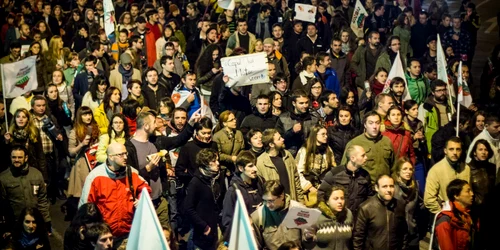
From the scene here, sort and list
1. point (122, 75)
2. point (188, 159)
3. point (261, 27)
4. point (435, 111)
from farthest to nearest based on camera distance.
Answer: point (261, 27), point (122, 75), point (435, 111), point (188, 159)

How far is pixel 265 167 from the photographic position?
9758 millimetres

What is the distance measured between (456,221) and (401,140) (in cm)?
214

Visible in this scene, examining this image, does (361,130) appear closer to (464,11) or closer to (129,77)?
(129,77)

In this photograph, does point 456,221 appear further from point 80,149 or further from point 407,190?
point 80,149

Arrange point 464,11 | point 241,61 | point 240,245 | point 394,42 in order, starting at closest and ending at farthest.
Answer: point 240,245 → point 241,61 → point 394,42 → point 464,11

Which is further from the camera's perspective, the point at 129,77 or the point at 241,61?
the point at 129,77

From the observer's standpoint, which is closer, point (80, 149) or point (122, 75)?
point (80, 149)

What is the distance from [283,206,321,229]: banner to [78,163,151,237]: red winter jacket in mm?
1624

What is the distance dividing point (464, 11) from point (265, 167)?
36.4 ft

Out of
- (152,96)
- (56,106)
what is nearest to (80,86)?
(56,106)

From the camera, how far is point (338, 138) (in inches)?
428

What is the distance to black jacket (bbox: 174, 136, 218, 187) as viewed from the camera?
33.2 feet

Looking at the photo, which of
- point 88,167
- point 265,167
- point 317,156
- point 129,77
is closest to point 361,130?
point 317,156

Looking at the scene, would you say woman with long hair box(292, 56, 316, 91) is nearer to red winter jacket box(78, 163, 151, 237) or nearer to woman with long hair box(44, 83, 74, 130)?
woman with long hair box(44, 83, 74, 130)
